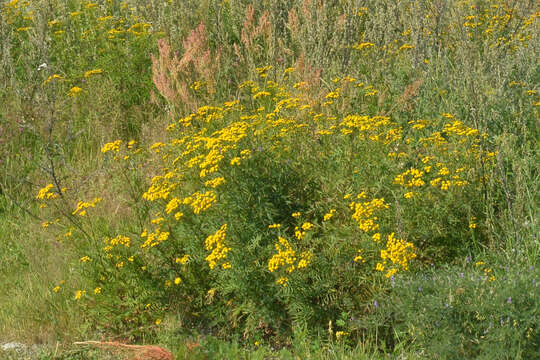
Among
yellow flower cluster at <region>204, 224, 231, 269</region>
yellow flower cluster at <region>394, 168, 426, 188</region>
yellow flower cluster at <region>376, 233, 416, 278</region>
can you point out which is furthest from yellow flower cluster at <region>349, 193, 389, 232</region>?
yellow flower cluster at <region>204, 224, 231, 269</region>

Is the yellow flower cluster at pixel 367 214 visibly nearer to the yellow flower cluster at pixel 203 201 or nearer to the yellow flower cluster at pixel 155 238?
the yellow flower cluster at pixel 203 201

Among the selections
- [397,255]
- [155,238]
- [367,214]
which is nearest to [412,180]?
[367,214]

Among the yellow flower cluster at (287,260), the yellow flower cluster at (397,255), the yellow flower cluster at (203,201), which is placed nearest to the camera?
the yellow flower cluster at (397,255)

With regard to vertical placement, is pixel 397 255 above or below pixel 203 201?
below

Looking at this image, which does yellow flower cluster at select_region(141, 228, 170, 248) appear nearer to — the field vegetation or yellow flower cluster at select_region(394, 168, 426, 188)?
the field vegetation

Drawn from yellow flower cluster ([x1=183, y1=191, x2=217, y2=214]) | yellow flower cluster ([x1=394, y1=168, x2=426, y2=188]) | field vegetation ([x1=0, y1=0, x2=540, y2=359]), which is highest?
yellow flower cluster ([x1=183, y1=191, x2=217, y2=214])

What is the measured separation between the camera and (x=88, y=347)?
415cm

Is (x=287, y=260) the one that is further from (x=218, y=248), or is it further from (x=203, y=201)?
(x=203, y=201)

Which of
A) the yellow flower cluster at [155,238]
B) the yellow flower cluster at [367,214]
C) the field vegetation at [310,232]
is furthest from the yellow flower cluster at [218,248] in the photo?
the yellow flower cluster at [367,214]

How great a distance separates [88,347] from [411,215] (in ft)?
7.09

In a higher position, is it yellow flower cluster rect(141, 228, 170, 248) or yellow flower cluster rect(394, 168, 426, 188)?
yellow flower cluster rect(394, 168, 426, 188)

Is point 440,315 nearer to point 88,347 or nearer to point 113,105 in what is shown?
point 88,347

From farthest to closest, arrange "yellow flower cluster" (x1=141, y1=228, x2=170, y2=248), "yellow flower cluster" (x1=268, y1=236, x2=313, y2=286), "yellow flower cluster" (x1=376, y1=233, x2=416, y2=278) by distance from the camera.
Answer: "yellow flower cluster" (x1=141, y1=228, x2=170, y2=248)
"yellow flower cluster" (x1=268, y1=236, x2=313, y2=286)
"yellow flower cluster" (x1=376, y1=233, x2=416, y2=278)

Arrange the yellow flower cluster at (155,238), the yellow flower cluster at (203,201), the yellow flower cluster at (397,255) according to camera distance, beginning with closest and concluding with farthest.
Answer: the yellow flower cluster at (397,255) < the yellow flower cluster at (203,201) < the yellow flower cluster at (155,238)
